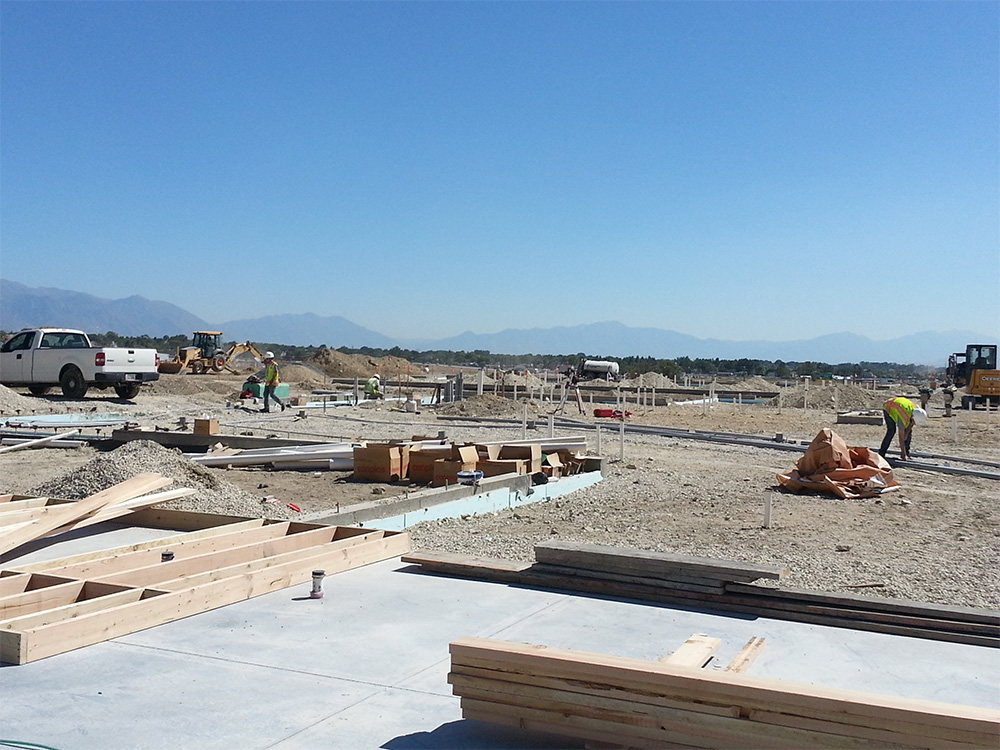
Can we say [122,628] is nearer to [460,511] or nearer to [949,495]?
[460,511]


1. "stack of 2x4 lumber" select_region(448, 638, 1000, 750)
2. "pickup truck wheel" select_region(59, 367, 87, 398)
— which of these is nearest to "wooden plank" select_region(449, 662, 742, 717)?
"stack of 2x4 lumber" select_region(448, 638, 1000, 750)

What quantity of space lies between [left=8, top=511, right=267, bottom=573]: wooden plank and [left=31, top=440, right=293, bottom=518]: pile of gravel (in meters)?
1.38

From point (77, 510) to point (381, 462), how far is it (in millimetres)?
6526

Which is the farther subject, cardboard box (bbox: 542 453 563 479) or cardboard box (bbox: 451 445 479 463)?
cardboard box (bbox: 542 453 563 479)

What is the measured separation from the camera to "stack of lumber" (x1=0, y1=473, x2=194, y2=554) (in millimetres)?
7285

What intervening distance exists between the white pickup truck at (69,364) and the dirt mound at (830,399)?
25817 mm

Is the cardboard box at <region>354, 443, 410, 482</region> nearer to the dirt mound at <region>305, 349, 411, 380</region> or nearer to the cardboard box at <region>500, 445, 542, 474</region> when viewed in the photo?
the cardboard box at <region>500, 445, 542, 474</region>

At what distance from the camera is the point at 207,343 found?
1953 inches

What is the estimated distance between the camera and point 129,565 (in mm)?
6945

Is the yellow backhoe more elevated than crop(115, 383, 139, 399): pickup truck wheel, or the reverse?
the yellow backhoe

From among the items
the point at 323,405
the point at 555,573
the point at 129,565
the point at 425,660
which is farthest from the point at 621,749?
the point at 323,405

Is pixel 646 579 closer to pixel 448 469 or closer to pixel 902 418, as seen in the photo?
pixel 448 469

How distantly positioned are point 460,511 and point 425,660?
6153mm

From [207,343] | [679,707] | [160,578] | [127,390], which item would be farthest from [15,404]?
[207,343]
